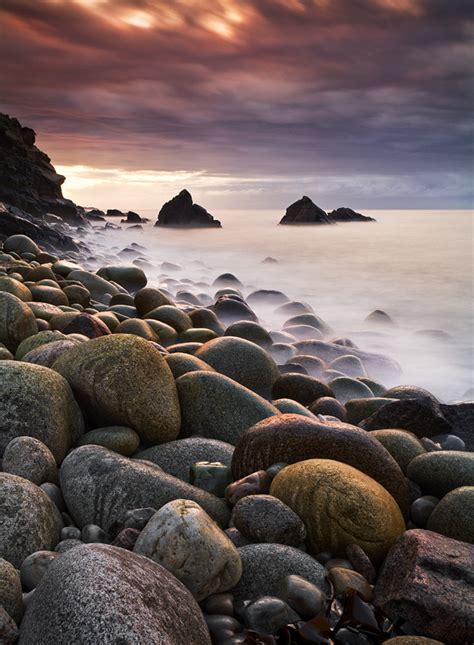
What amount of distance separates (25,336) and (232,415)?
8.62 ft

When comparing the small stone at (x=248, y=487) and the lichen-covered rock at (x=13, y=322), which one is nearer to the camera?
the small stone at (x=248, y=487)

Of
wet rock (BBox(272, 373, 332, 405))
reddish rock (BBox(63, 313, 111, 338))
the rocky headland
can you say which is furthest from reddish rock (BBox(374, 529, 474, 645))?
reddish rock (BBox(63, 313, 111, 338))

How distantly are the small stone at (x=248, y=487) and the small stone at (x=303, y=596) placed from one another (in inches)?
31.0

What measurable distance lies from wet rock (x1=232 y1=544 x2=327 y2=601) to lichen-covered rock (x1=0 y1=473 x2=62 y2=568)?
997 mm

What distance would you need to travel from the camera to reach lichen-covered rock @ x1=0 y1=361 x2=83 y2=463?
3.79m

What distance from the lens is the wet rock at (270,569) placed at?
108 inches

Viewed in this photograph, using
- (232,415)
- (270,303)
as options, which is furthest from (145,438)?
(270,303)

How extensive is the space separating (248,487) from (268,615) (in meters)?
0.98

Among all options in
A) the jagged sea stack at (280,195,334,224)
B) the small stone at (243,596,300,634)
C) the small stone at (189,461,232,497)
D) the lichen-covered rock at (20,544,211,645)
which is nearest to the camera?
the lichen-covered rock at (20,544,211,645)

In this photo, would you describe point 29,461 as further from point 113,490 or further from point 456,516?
point 456,516

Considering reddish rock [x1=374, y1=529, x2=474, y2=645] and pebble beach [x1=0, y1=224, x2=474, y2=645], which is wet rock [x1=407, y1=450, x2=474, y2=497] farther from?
reddish rock [x1=374, y1=529, x2=474, y2=645]

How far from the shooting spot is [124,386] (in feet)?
14.0

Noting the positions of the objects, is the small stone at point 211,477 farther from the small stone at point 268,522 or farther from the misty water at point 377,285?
the misty water at point 377,285

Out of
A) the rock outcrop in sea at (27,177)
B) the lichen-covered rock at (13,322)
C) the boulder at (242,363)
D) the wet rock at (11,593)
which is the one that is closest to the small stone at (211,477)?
the wet rock at (11,593)
